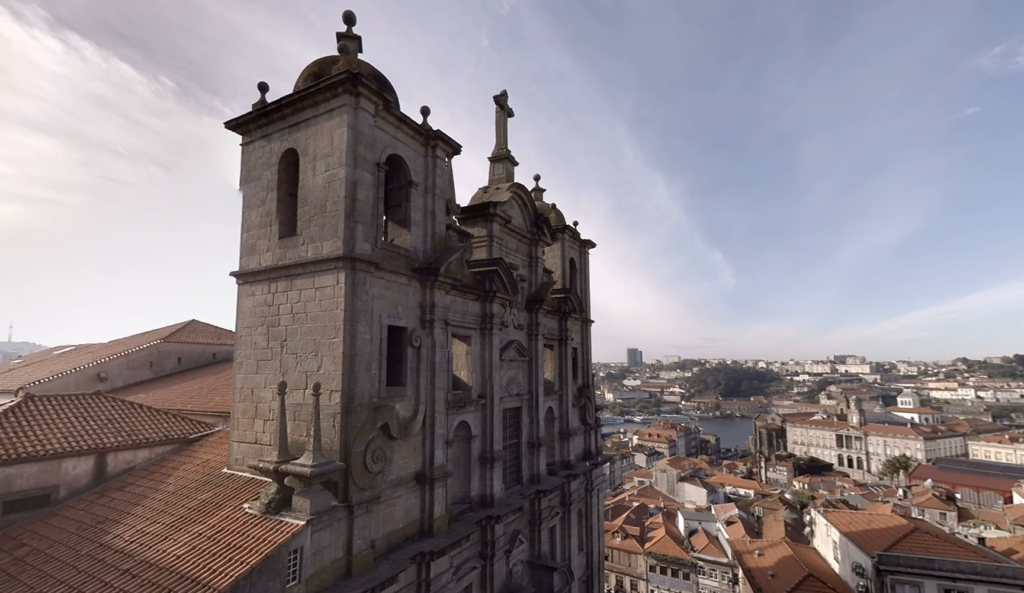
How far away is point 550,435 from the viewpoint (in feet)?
68.3

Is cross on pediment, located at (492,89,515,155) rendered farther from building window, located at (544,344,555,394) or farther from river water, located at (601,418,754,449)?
river water, located at (601,418,754,449)

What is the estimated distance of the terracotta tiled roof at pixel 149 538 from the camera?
8.29m

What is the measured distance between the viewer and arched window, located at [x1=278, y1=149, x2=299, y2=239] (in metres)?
12.1

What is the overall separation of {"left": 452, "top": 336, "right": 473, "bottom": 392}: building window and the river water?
474 ft

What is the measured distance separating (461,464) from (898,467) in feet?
307

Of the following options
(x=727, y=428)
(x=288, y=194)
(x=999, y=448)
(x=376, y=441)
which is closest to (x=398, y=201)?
(x=288, y=194)

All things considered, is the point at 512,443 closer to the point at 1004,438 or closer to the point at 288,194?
the point at 288,194

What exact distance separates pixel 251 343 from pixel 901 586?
87.0 feet

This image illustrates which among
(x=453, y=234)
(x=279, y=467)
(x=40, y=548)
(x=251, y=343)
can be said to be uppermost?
(x=453, y=234)

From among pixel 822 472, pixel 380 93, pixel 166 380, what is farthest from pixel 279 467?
pixel 822 472

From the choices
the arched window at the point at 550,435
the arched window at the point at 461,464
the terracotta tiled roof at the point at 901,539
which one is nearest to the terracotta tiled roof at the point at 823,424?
the terracotta tiled roof at the point at 901,539

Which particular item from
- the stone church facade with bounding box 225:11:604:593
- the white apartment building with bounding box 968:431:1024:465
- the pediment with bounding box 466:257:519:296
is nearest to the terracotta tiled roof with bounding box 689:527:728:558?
the stone church facade with bounding box 225:11:604:593

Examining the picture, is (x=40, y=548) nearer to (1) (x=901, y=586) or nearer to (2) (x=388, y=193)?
(2) (x=388, y=193)

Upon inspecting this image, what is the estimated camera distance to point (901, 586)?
2077 centimetres
